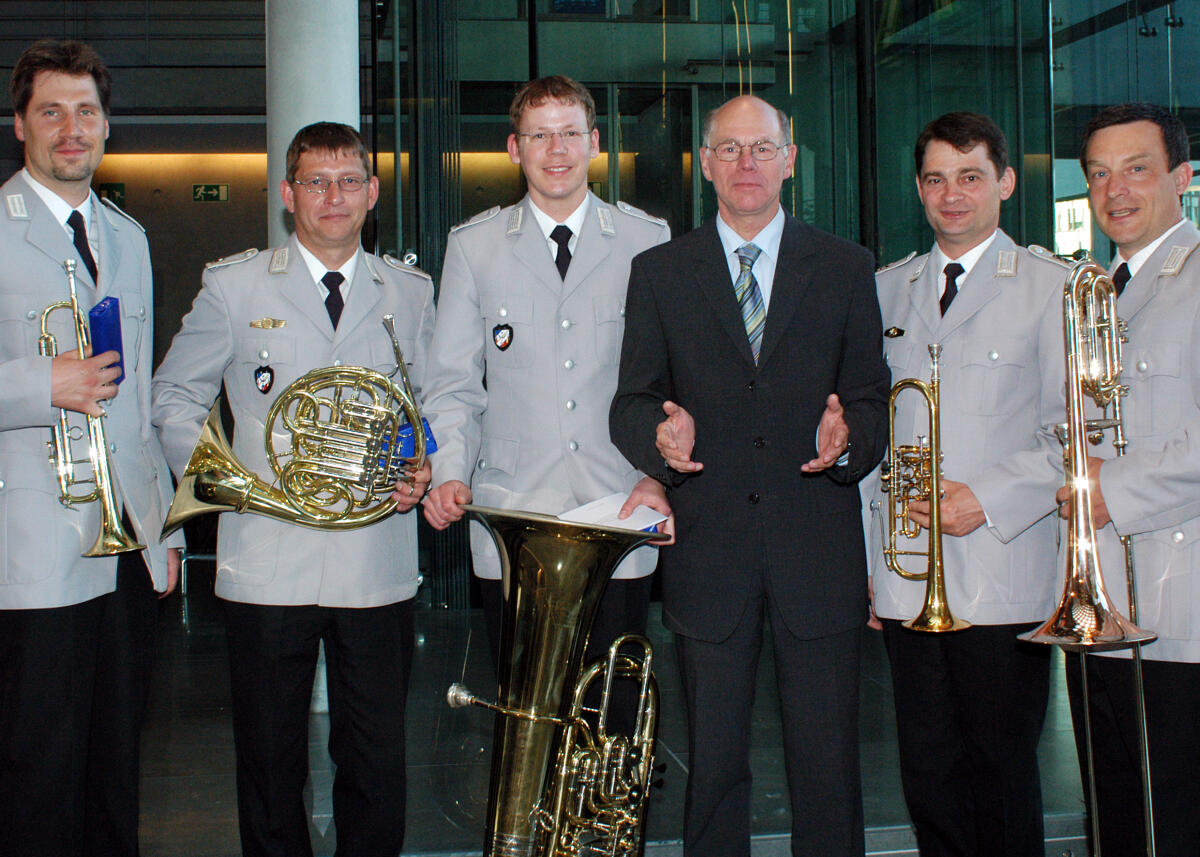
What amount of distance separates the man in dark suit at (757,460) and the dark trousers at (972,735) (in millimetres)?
261

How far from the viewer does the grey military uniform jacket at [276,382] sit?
2.68m

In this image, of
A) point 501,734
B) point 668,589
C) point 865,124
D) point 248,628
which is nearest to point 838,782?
point 668,589

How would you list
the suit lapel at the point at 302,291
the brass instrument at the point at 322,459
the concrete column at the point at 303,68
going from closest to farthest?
the brass instrument at the point at 322,459
the suit lapel at the point at 302,291
the concrete column at the point at 303,68

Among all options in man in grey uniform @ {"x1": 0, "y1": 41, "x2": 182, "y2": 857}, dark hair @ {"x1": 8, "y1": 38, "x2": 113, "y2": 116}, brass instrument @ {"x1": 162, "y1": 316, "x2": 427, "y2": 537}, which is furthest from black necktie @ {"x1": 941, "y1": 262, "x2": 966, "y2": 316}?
dark hair @ {"x1": 8, "y1": 38, "x2": 113, "y2": 116}

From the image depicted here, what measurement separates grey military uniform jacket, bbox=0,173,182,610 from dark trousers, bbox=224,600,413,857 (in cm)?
33

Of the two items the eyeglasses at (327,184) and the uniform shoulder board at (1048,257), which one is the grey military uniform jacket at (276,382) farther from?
the uniform shoulder board at (1048,257)

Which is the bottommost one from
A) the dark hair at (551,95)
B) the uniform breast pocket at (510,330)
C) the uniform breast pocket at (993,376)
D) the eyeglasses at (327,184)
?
the uniform breast pocket at (993,376)

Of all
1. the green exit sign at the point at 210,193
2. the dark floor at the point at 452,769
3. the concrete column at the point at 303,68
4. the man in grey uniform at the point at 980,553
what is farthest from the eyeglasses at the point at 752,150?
the green exit sign at the point at 210,193

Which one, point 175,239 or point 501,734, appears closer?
point 501,734

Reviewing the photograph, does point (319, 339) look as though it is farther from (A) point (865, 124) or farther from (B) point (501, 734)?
(A) point (865, 124)

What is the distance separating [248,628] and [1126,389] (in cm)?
206

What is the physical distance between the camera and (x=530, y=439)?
2.73 metres

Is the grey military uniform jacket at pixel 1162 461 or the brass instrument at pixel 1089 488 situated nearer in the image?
the brass instrument at pixel 1089 488

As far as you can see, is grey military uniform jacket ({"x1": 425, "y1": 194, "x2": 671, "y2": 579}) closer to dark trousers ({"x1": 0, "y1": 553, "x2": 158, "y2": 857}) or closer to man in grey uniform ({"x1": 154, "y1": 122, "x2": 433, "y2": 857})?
man in grey uniform ({"x1": 154, "y1": 122, "x2": 433, "y2": 857})
